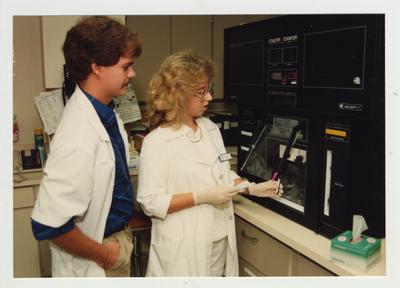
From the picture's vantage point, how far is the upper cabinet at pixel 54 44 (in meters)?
1.85

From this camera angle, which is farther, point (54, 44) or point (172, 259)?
point (54, 44)

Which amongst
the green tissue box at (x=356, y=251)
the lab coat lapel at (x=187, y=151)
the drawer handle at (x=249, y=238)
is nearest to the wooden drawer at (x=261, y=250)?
the drawer handle at (x=249, y=238)

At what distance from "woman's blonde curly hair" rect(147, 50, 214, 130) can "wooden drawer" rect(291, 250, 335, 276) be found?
22.2 inches

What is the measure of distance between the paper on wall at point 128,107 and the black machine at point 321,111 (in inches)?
38.6

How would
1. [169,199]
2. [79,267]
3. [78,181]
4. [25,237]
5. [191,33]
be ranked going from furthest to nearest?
[191,33]
[25,237]
[169,199]
[79,267]
[78,181]

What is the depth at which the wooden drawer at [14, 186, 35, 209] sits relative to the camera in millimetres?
1976

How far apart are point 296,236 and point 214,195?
281 mm

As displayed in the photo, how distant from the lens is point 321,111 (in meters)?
1.06

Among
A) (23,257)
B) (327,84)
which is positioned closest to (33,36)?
(23,257)

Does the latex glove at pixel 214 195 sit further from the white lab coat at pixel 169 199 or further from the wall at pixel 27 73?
the wall at pixel 27 73

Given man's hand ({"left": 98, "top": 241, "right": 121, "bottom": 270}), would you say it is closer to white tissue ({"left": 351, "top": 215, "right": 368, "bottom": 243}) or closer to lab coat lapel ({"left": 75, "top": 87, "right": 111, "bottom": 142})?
lab coat lapel ({"left": 75, "top": 87, "right": 111, "bottom": 142})

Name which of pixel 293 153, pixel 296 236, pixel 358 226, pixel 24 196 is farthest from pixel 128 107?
pixel 358 226

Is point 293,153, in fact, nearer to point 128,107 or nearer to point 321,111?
point 321,111

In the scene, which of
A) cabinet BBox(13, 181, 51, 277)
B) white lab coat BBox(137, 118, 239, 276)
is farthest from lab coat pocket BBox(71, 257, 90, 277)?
cabinet BBox(13, 181, 51, 277)
